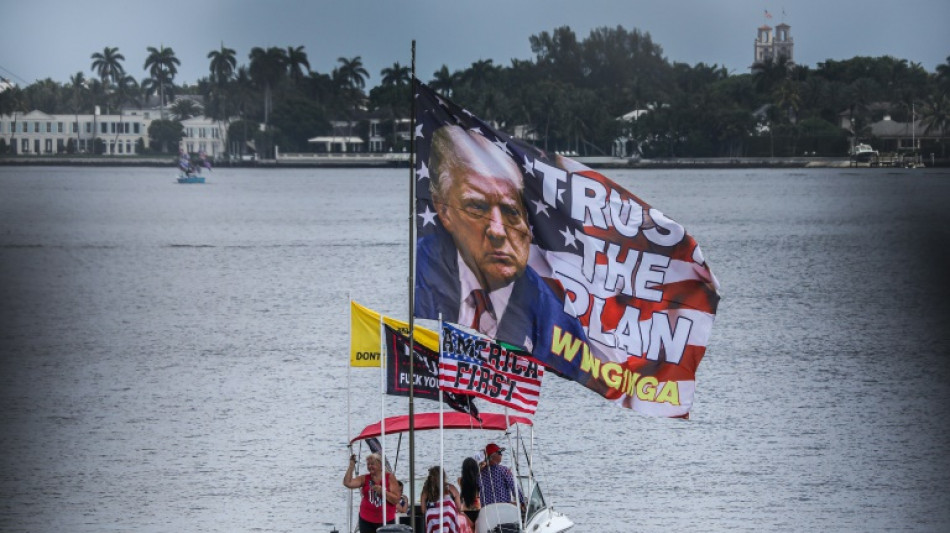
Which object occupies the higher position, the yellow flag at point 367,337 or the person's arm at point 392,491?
the yellow flag at point 367,337

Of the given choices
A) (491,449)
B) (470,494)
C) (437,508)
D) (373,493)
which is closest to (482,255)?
(437,508)

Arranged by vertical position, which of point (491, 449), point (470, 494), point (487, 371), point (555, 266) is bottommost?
point (470, 494)

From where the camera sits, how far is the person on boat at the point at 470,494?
23.4m

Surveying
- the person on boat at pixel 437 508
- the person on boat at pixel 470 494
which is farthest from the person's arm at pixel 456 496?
the person on boat at pixel 437 508

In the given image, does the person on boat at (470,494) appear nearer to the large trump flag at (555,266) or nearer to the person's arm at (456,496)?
the person's arm at (456,496)

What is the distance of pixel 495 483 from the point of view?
78.4ft

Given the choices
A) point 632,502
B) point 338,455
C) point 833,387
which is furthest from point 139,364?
point 632,502

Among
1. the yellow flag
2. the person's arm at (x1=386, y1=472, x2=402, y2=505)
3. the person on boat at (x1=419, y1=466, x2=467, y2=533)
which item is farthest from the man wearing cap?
the yellow flag

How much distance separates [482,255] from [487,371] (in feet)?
6.63

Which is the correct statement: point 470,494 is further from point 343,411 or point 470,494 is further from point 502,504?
point 343,411

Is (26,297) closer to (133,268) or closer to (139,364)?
(133,268)

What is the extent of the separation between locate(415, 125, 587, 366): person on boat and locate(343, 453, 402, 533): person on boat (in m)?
3.87

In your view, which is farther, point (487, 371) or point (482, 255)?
point (487, 371)

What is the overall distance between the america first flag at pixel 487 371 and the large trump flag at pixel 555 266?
1188 millimetres
